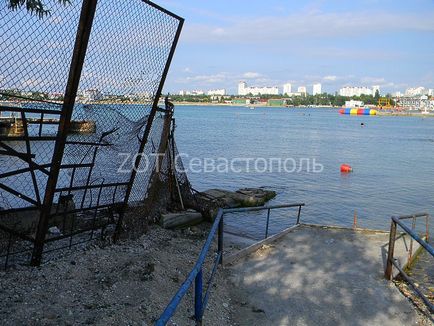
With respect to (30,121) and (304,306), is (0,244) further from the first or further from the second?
(304,306)

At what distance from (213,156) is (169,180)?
106ft

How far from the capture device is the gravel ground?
453 cm

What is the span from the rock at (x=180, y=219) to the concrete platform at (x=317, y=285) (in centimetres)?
320

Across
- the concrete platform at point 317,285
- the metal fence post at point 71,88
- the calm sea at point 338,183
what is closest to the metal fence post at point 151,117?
the metal fence post at point 71,88

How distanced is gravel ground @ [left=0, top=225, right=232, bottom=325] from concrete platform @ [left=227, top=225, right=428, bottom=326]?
1.31 feet

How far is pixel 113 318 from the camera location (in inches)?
179

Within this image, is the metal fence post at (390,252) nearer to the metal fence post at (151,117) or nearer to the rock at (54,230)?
the metal fence post at (151,117)

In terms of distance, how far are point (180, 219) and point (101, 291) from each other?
19.7 feet

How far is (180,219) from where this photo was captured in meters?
11.2

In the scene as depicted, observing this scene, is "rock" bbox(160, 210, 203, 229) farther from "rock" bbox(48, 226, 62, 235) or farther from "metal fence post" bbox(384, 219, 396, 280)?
"metal fence post" bbox(384, 219, 396, 280)

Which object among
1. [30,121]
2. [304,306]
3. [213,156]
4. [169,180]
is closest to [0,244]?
[30,121]

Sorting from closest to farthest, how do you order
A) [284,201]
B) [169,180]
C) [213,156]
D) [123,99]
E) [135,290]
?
[135,290] → [123,99] → [169,180] → [284,201] → [213,156]

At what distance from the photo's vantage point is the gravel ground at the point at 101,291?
4.53m

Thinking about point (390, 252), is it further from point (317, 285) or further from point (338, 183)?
point (338, 183)
